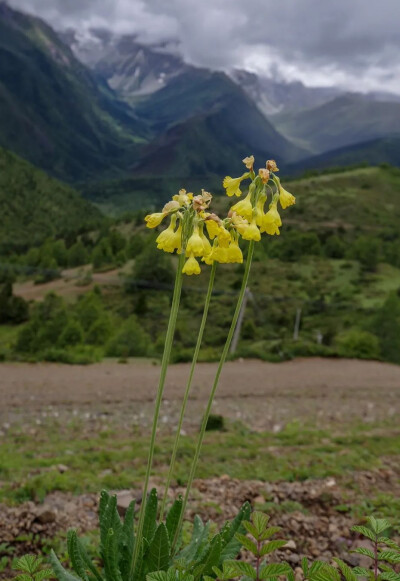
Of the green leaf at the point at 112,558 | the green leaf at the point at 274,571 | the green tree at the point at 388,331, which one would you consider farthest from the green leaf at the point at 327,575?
the green tree at the point at 388,331

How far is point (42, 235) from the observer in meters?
123

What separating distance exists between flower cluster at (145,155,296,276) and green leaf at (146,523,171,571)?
1.34 m

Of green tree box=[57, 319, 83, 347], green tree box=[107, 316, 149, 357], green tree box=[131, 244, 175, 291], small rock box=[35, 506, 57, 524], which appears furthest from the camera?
green tree box=[131, 244, 175, 291]

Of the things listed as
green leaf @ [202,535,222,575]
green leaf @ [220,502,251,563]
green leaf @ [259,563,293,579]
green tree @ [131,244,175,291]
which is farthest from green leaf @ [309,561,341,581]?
green tree @ [131,244,175,291]

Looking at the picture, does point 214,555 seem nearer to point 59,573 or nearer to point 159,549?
point 159,549

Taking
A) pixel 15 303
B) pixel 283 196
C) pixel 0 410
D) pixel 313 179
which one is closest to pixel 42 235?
pixel 313 179

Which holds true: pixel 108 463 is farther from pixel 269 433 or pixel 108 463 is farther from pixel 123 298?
pixel 123 298

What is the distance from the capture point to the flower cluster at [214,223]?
232cm

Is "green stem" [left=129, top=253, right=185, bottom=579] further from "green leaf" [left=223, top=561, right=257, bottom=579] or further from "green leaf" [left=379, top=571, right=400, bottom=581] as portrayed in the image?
"green leaf" [left=379, top=571, right=400, bottom=581]

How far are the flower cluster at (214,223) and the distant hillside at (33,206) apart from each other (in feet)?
396

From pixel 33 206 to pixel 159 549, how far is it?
489 feet

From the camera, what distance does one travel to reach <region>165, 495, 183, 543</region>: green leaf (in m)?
2.77

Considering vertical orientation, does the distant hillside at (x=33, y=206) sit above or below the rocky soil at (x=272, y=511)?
above

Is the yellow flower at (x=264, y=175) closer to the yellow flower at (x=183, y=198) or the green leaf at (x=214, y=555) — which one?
the yellow flower at (x=183, y=198)
